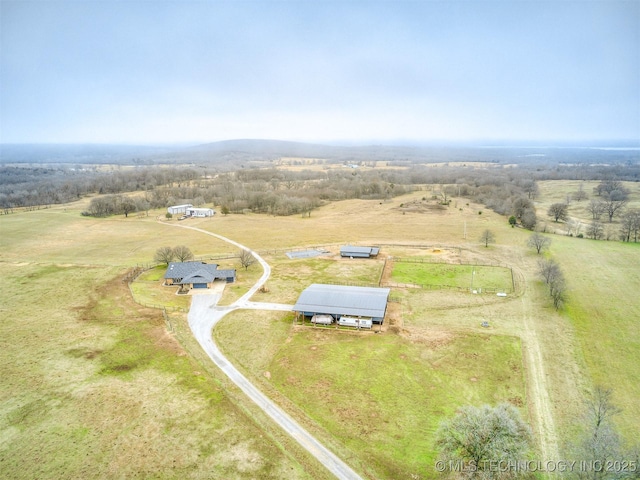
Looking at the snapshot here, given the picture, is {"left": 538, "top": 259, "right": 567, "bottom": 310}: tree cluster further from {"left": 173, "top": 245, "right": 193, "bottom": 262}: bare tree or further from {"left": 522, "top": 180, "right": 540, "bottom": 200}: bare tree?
{"left": 522, "top": 180, "right": 540, "bottom": 200}: bare tree

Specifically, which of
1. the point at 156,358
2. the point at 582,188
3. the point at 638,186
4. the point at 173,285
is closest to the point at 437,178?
the point at 582,188

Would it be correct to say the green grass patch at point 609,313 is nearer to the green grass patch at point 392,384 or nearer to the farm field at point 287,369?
the farm field at point 287,369

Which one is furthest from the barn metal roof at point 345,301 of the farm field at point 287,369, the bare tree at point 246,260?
the bare tree at point 246,260

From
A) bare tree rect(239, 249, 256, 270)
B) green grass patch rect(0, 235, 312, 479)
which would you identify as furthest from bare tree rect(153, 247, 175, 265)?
green grass patch rect(0, 235, 312, 479)

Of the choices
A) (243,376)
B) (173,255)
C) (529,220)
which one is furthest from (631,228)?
(173,255)

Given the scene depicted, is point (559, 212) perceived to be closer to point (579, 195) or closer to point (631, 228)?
point (631, 228)
